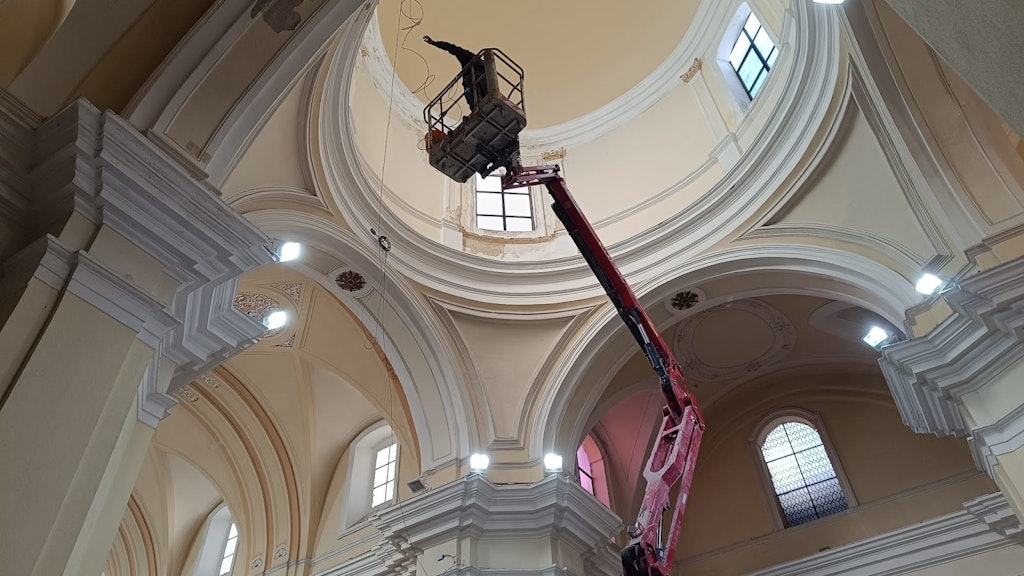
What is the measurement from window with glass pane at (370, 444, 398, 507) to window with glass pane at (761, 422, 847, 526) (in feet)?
19.6

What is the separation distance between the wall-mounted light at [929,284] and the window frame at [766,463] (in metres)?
4.32

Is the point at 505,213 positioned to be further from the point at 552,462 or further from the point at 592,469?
the point at 552,462

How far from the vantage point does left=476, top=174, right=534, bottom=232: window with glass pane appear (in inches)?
490

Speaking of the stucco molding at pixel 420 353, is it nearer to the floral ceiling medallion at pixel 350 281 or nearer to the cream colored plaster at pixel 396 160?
the floral ceiling medallion at pixel 350 281

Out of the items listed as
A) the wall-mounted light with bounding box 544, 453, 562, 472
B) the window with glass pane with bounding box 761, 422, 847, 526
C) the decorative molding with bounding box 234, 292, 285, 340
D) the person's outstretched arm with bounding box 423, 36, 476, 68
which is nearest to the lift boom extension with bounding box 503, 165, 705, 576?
the person's outstretched arm with bounding box 423, 36, 476, 68

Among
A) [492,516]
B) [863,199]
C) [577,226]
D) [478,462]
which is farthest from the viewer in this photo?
[478,462]

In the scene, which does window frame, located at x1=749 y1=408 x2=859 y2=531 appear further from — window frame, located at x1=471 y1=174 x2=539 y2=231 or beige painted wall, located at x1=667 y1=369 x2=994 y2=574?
window frame, located at x1=471 y1=174 x2=539 y2=231

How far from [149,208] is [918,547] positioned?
32.6ft

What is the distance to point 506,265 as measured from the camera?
11.1 metres

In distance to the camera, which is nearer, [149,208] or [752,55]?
[149,208]

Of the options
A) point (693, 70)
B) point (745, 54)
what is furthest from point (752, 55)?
point (693, 70)

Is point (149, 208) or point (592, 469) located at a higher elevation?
point (592, 469)

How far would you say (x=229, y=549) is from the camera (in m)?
13.6

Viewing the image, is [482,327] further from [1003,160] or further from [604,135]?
[1003,160]
